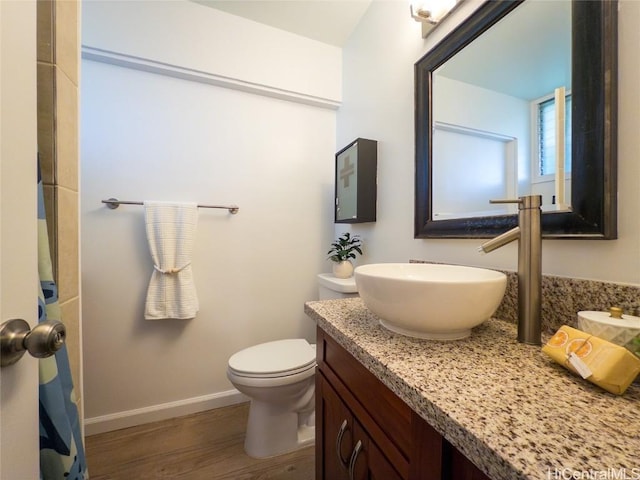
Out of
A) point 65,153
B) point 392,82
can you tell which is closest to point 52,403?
point 65,153

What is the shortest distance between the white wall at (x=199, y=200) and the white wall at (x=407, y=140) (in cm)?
33

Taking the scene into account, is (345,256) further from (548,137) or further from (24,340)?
(24,340)

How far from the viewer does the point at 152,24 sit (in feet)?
4.66

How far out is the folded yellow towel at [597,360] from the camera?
1.25 feet

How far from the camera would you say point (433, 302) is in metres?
0.52

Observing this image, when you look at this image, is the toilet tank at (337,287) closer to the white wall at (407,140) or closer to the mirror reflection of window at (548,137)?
the white wall at (407,140)

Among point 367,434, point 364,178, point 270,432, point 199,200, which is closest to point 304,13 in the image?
point 364,178

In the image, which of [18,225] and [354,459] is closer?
[18,225]

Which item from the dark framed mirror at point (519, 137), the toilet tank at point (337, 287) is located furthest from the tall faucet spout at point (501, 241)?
the toilet tank at point (337, 287)

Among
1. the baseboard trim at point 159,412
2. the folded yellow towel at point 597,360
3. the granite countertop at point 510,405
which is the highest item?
the folded yellow towel at point 597,360

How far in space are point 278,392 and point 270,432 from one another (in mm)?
252

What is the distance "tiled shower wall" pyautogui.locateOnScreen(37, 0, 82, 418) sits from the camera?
2.04 ft

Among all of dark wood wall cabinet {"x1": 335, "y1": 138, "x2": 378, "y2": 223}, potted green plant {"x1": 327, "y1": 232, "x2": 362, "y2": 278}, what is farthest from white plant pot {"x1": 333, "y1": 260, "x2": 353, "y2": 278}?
dark wood wall cabinet {"x1": 335, "y1": 138, "x2": 378, "y2": 223}

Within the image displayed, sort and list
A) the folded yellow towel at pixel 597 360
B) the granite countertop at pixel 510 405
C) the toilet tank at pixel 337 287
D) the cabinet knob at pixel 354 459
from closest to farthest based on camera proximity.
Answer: the granite countertop at pixel 510 405 < the folded yellow towel at pixel 597 360 < the cabinet knob at pixel 354 459 < the toilet tank at pixel 337 287
